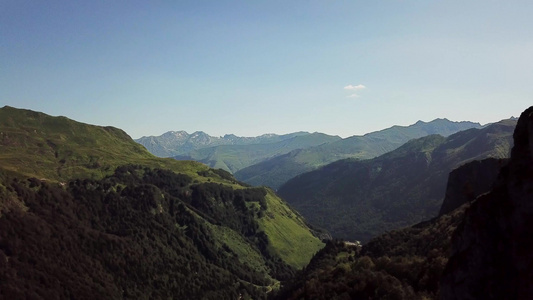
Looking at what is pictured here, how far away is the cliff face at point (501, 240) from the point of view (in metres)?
30.5

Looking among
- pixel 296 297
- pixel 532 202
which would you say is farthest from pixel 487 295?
pixel 296 297

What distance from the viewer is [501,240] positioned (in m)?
32.7

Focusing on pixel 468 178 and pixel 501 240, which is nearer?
pixel 501 240

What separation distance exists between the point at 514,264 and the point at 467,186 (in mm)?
9124

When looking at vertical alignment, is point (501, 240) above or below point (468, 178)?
above

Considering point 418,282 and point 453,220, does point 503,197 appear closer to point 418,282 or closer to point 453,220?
point 418,282

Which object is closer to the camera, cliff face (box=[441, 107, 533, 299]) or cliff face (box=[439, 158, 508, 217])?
cliff face (box=[441, 107, 533, 299])

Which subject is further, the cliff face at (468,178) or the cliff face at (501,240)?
the cliff face at (468,178)

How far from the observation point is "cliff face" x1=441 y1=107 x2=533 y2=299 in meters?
30.5

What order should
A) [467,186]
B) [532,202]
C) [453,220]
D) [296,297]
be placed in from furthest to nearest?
[296,297], [453,220], [467,186], [532,202]

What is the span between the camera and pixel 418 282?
7569 centimetres

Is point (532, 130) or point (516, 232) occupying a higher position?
point (532, 130)

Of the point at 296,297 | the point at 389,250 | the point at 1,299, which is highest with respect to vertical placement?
the point at 389,250

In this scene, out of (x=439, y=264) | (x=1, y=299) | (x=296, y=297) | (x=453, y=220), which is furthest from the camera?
(x=1, y=299)
